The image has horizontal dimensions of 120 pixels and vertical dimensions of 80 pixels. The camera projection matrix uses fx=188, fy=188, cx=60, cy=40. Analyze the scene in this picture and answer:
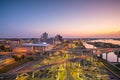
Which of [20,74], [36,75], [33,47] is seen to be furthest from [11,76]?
[33,47]

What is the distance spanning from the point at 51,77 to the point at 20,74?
299 cm

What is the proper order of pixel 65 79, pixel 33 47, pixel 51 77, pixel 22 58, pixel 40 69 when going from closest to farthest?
pixel 65 79 < pixel 51 77 < pixel 40 69 < pixel 22 58 < pixel 33 47

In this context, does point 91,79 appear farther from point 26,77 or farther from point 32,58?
point 32,58

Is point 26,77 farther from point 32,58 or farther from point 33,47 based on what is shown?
point 33,47

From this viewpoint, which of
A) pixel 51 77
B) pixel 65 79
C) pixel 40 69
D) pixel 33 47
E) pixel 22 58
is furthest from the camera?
pixel 33 47

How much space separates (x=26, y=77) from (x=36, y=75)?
1453mm

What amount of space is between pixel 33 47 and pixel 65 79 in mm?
30555

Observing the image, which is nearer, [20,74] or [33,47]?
[20,74]

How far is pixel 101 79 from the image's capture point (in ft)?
58.1

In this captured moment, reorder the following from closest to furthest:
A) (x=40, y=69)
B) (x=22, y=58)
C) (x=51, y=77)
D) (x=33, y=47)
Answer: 1. (x=51, y=77)
2. (x=40, y=69)
3. (x=22, y=58)
4. (x=33, y=47)

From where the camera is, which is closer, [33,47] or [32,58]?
[32,58]

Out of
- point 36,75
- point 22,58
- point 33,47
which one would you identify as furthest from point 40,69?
point 33,47

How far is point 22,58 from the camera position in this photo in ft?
102

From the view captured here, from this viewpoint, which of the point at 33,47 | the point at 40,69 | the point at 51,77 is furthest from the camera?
the point at 33,47
